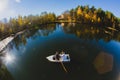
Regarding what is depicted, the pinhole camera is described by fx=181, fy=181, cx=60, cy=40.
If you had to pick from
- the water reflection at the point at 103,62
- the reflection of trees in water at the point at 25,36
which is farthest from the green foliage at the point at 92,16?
the water reflection at the point at 103,62

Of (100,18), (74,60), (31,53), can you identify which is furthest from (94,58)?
(100,18)

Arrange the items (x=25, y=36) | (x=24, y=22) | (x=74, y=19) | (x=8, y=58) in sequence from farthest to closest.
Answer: (x=74, y=19) < (x=24, y=22) < (x=25, y=36) < (x=8, y=58)

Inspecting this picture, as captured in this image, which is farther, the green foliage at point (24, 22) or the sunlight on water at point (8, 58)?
the green foliage at point (24, 22)

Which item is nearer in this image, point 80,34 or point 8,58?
point 8,58

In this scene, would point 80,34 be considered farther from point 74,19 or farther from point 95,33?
point 74,19

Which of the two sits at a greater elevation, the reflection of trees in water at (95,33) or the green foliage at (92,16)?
the green foliage at (92,16)

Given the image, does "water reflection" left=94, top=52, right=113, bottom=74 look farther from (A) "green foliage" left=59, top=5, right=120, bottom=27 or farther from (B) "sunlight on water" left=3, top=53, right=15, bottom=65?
(A) "green foliage" left=59, top=5, right=120, bottom=27

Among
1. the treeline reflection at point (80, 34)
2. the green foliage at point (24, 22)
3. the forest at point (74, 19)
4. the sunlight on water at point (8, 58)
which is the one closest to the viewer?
the sunlight on water at point (8, 58)

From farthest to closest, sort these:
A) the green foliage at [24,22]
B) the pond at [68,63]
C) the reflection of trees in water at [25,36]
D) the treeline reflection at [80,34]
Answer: the green foliage at [24,22], the treeline reflection at [80,34], the reflection of trees in water at [25,36], the pond at [68,63]

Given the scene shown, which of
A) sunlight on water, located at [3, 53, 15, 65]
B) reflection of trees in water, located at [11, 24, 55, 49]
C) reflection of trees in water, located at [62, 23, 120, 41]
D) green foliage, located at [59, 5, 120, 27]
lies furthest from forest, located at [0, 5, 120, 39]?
sunlight on water, located at [3, 53, 15, 65]

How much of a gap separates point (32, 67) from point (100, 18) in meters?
88.8

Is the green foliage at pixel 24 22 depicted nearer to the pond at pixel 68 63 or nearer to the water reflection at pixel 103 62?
the pond at pixel 68 63

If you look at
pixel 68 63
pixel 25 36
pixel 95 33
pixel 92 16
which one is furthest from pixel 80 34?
pixel 92 16

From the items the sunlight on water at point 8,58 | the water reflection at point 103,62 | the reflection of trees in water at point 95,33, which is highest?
the reflection of trees in water at point 95,33
